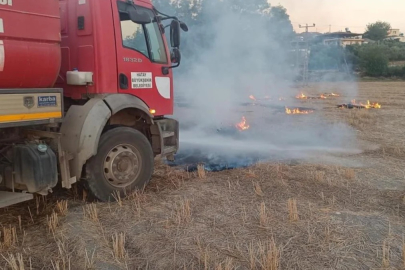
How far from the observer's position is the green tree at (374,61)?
3180 cm

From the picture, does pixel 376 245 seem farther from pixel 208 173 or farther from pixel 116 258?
pixel 208 173

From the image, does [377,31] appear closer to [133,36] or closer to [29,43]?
[133,36]

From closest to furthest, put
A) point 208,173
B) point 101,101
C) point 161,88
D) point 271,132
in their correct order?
1. point 101,101
2. point 161,88
3. point 208,173
4. point 271,132

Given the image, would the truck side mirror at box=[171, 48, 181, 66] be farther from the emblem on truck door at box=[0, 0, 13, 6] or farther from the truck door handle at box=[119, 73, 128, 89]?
the emblem on truck door at box=[0, 0, 13, 6]

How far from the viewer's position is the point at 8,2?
3893mm

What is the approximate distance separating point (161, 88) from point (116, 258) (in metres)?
3.00

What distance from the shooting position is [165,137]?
621cm

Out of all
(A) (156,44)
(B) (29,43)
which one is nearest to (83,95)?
(B) (29,43)

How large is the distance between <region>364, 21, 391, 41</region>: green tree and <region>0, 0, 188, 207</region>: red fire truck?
6318 centimetres

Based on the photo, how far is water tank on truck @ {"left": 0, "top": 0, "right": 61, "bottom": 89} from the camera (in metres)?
3.88

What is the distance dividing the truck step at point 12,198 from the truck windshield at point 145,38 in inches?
92.3

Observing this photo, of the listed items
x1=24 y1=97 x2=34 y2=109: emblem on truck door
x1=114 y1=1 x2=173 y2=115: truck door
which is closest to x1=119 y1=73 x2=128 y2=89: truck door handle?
x1=114 y1=1 x2=173 y2=115: truck door

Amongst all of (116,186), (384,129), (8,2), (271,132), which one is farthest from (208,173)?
(384,129)

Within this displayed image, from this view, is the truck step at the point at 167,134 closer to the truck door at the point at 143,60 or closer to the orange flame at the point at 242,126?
the truck door at the point at 143,60
